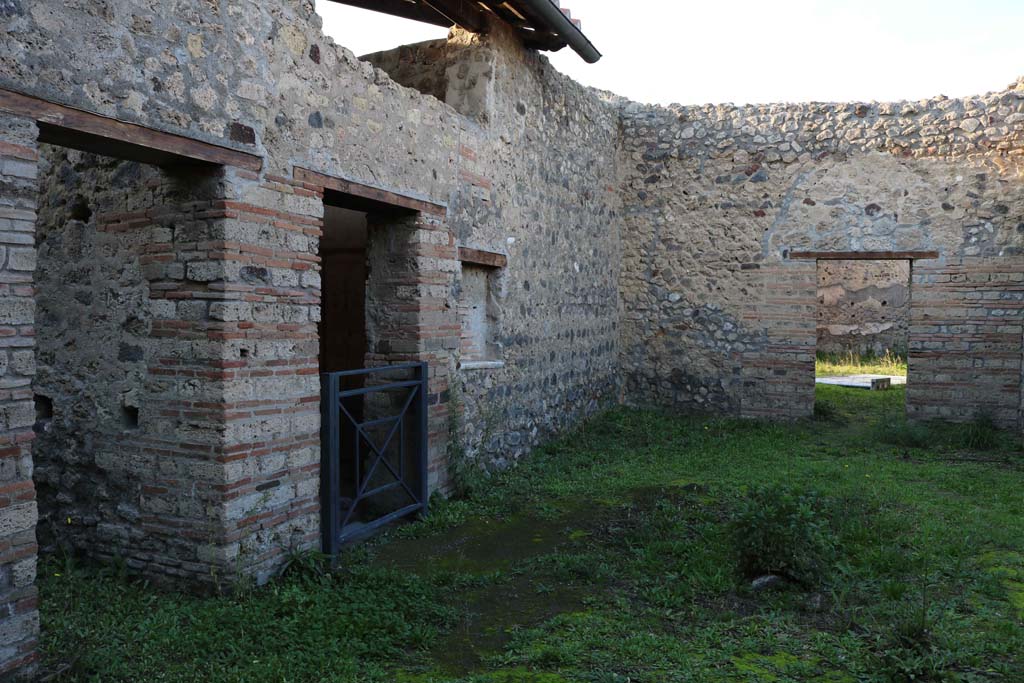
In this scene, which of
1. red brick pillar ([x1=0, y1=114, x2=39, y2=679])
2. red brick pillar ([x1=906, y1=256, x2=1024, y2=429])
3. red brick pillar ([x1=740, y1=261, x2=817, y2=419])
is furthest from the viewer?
red brick pillar ([x1=740, y1=261, x2=817, y2=419])

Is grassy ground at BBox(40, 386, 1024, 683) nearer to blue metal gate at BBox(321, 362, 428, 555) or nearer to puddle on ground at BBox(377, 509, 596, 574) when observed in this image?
puddle on ground at BBox(377, 509, 596, 574)

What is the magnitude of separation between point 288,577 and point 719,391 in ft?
23.0

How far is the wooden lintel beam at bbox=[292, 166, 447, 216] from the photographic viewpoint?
15.6 ft

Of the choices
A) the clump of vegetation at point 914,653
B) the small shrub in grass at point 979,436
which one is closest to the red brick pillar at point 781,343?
the small shrub in grass at point 979,436

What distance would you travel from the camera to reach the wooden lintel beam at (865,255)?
9352mm

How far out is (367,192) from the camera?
524 centimetres

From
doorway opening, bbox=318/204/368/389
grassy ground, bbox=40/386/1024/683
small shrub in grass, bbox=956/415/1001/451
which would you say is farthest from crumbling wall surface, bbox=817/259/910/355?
doorway opening, bbox=318/204/368/389

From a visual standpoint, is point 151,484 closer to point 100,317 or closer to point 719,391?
point 100,317

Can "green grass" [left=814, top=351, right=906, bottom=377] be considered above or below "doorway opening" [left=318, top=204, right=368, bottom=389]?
below

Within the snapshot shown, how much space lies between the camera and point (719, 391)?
10.2 meters

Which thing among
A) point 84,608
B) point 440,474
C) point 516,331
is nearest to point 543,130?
point 516,331

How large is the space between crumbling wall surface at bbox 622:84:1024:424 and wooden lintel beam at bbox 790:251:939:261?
65 mm

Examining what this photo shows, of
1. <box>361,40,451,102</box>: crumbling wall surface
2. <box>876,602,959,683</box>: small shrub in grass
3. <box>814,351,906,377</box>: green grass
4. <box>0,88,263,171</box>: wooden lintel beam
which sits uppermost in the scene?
<box>361,40,451,102</box>: crumbling wall surface

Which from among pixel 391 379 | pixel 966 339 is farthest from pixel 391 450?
pixel 966 339
